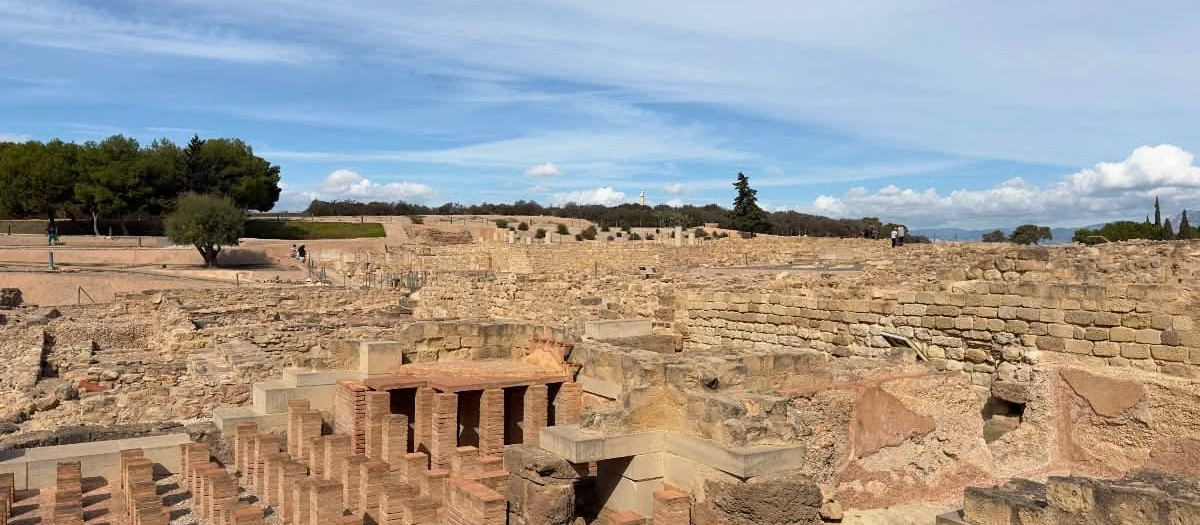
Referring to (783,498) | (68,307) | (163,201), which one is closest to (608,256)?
(68,307)

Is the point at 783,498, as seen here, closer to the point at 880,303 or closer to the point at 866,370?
the point at 866,370

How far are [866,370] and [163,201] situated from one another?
5130 centimetres

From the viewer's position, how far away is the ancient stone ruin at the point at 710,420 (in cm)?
575

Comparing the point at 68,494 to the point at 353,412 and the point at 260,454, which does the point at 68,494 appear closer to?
the point at 260,454

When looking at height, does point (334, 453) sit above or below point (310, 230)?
below

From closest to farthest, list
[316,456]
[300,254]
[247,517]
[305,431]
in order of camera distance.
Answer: [247,517]
[316,456]
[305,431]
[300,254]

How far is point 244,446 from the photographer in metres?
9.13

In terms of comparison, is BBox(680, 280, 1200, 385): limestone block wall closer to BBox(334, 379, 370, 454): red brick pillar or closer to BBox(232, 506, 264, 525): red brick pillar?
BBox(334, 379, 370, 454): red brick pillar

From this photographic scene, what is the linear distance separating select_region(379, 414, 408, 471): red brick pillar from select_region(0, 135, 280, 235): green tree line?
4138cm

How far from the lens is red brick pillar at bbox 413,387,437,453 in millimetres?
8656

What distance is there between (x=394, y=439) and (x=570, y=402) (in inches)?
70.6

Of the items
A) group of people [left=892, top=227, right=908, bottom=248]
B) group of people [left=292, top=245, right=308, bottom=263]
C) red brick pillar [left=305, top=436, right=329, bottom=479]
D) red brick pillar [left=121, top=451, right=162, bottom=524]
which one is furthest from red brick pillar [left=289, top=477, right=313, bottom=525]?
group of people [left=292, top=245, right=308, bottom=263]

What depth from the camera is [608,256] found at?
39.8 meters

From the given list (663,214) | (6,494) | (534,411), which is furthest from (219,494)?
(663,214)
